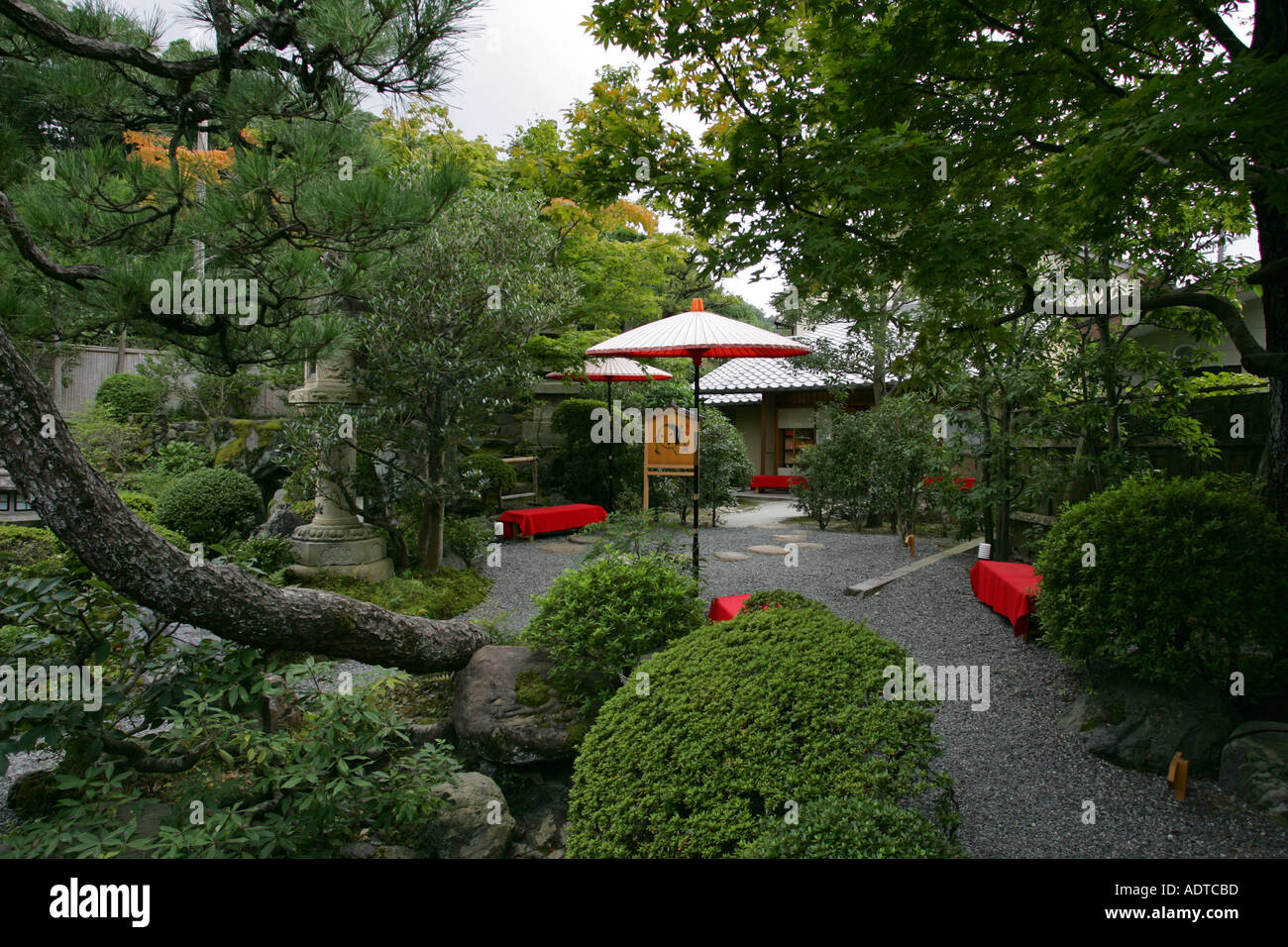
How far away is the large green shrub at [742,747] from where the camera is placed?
257 cm

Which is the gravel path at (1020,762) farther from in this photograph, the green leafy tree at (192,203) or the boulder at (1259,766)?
the green leafy tree at (192,203)

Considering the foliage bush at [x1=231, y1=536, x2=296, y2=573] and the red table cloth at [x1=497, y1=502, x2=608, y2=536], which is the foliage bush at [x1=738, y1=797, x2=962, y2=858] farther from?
the red table cloth at [x1=497, y1=502, x2=608, y2=536]

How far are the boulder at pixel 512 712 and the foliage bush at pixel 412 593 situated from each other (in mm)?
2365

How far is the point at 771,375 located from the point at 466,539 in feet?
38.7

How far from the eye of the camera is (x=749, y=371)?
1959cm

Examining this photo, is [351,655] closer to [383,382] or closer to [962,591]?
[383,382]

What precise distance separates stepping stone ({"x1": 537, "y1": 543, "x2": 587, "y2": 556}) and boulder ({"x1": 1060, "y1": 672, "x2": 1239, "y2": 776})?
678 centimetres

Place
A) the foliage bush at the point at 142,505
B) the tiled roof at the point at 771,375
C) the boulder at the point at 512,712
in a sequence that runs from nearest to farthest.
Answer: the boulder at the point at 512,712, the foliage bush at the point at 142,505, the tiled roof at the point at 771,375

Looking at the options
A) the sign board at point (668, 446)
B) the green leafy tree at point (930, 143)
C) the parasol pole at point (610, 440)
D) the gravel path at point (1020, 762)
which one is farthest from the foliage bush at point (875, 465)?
the green leafy tree at point (930, 143)

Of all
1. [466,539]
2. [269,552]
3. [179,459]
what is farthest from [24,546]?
[179,459]

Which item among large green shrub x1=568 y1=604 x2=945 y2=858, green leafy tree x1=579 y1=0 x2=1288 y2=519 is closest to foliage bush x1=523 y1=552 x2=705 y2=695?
large green shrub x1=568 y1=604 x2=945 y2=858

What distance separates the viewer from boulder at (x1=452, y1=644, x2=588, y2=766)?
396cm

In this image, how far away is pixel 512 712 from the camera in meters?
4.10
